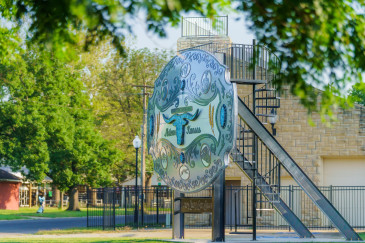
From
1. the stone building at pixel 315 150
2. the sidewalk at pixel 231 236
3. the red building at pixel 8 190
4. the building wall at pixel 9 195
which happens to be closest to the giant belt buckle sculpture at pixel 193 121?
the sidewalk at pixel 231 236

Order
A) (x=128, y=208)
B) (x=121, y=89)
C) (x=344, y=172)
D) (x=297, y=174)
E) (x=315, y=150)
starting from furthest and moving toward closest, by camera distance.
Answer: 1. (x=121, y=89)
2. (x=128, y=208)
3. (x=344, y=172)
4. (x=315, y=150)
5. (x=297, y=174)

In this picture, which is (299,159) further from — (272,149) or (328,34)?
(328,34)

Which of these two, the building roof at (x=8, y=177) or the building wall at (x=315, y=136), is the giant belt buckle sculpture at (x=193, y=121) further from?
the building roof at (x=8, y=177)

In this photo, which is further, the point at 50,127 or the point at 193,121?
the point at 50,127

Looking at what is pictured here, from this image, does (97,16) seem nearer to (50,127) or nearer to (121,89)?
(50,127)

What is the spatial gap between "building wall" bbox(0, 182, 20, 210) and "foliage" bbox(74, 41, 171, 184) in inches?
384

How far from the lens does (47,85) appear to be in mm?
50250

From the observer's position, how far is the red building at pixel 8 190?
58.6m

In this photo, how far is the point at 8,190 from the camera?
5991cm

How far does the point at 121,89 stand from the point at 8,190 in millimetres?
14801

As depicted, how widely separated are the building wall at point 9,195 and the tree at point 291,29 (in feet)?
176

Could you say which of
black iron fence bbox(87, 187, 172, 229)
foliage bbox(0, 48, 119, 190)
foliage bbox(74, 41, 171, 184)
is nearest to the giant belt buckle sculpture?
black iron fence bbox(87, 187, 172, 229)

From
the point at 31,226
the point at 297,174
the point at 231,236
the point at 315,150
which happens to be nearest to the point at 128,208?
the point at 31,226

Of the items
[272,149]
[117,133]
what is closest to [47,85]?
[117,133]
